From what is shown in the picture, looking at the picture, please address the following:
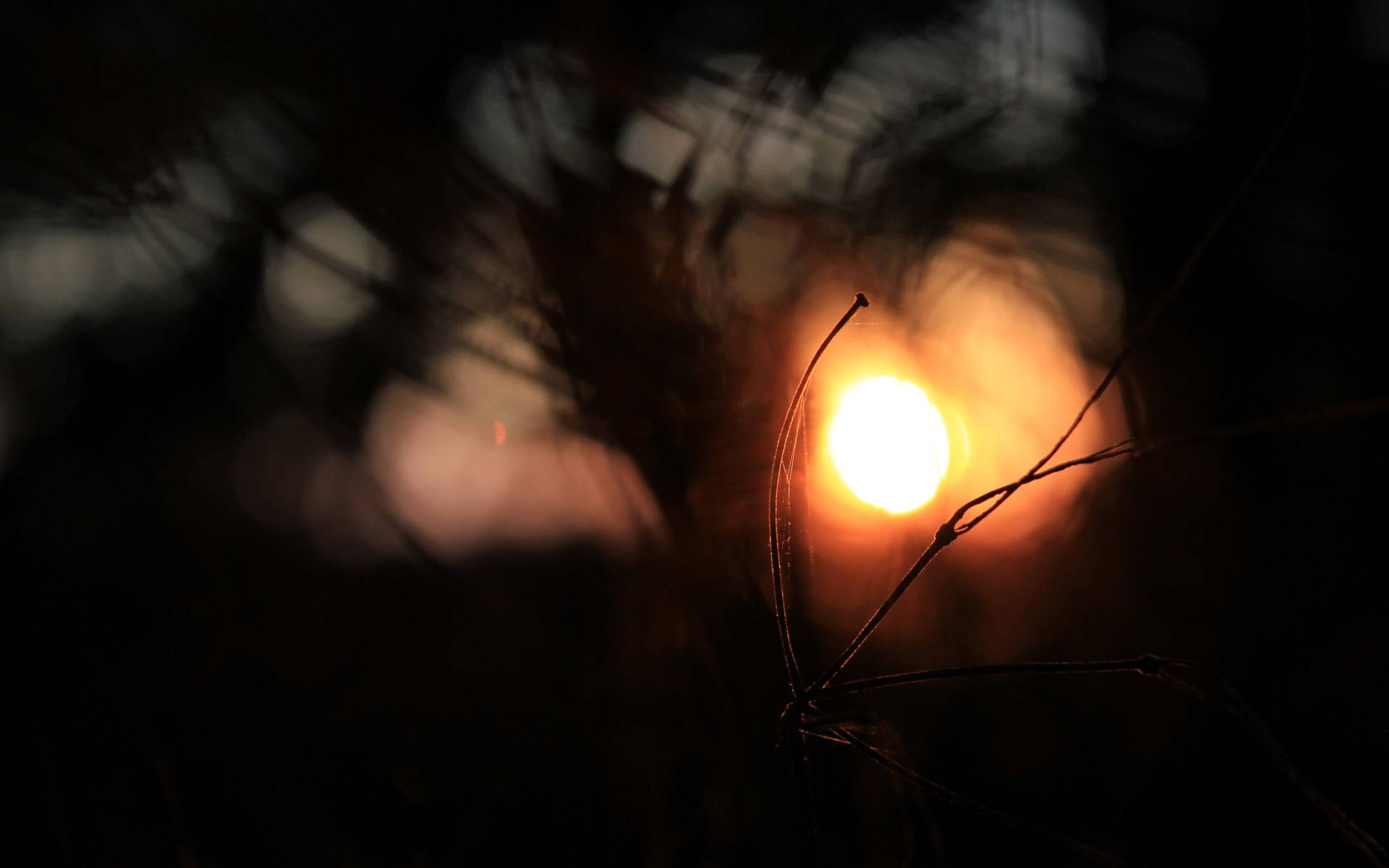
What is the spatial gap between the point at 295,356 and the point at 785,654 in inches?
49.3

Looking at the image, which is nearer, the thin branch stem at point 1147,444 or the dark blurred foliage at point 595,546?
the thin branch stem at point 1147,444

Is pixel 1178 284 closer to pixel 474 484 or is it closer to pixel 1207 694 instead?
pixel 1207 694

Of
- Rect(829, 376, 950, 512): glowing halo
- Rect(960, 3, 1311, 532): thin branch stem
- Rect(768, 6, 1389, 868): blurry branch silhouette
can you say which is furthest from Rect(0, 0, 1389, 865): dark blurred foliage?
Rect(960, 3, 1311, 532): thin branch stem

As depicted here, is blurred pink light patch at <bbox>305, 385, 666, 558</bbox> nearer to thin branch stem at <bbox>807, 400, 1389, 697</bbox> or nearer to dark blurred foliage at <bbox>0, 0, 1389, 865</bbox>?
dark blurred foliage at <bbox>0, 0, 1389, 865</bbox>

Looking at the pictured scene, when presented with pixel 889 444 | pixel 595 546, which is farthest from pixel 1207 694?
pixel 595 546

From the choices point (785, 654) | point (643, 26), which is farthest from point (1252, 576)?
point (643, 26)

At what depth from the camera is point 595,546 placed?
1.47m

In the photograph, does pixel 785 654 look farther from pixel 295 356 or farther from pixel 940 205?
pixel 940 205

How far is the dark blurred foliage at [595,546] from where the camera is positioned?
1.18 m

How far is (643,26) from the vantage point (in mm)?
1665

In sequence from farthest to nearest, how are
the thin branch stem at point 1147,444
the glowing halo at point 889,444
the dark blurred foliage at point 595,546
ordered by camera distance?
the glowing halo at point 889,444, the dark blurred foliage at point 595,546, the thin branch stem at point 1147,444

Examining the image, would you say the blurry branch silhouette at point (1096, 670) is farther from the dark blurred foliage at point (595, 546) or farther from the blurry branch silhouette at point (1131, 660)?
the dark blurred foliage at point (595, 546)

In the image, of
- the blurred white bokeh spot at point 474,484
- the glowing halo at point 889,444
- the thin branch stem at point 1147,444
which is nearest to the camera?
the thin branch stem at point 1147,444

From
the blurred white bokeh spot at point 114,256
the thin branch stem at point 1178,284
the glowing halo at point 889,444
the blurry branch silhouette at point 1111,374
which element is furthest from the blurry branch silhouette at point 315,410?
the thin branch stem at point 1178,284
